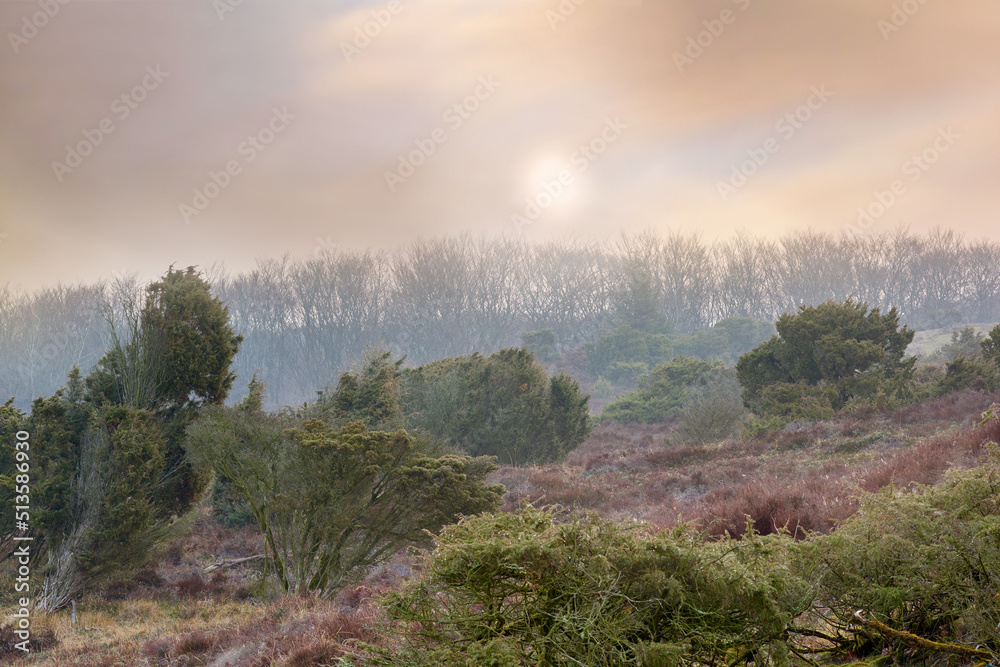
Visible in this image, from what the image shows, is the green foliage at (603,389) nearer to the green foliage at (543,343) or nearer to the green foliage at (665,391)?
the green foliage at (543,343)

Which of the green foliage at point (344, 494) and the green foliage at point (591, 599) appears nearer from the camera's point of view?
the green foliage at point (591, 599)

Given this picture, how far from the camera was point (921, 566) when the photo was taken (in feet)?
5.74

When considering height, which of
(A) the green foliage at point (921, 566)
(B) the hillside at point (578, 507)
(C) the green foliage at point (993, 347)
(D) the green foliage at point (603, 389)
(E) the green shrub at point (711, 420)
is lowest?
(B) the hillside at point (578, 507)

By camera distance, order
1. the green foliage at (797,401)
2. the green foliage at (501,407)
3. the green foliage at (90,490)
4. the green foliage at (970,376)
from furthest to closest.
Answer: the green foliage at (501,407) < the green foliage at (797,401) < the green foliage at (970,376) < the green foliage at (90,490)

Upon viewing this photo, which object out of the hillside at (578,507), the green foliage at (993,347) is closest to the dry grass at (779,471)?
the hillside at (578,507)

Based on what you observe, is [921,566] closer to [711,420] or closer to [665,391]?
[711,420]

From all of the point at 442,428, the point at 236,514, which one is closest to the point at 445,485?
the point at 236,514

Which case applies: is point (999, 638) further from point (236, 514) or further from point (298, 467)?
point (236, 514)

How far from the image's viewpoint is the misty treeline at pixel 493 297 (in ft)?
177

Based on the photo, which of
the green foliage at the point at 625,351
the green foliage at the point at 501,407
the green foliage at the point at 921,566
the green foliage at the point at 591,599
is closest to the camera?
the green foliage at the point at 591,599

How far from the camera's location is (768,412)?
56.9ft

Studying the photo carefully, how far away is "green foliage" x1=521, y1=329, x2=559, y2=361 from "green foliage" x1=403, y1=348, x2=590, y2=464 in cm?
2622

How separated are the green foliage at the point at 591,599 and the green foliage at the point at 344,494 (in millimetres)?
5582

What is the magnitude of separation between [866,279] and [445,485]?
61.1 m
